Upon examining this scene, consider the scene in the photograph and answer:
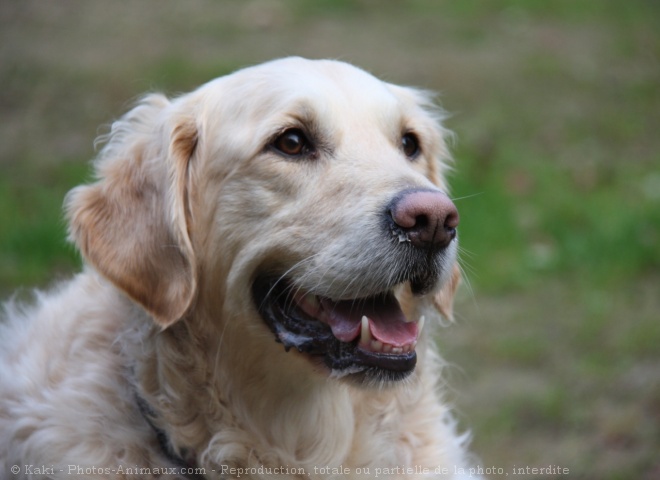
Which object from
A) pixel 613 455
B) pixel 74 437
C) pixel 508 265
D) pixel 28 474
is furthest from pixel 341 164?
pixel 508 265

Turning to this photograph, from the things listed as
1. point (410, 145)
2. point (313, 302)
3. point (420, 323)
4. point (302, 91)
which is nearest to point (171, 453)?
point (313, 302)

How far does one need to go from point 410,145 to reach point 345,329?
0.96 m

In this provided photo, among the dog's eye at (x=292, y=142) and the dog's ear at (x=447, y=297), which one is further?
the dog's ear at (x=447, y=297)

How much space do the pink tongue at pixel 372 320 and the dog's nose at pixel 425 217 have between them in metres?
0.33

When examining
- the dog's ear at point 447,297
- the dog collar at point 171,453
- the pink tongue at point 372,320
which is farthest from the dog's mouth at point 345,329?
the dog collar at point 171,453

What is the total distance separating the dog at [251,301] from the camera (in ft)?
10.7

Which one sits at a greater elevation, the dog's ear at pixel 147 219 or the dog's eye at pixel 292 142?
the dog's eye at pixel 292 142

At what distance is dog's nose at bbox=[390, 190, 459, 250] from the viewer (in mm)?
3068

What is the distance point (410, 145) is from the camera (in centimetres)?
387

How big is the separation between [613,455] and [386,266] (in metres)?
2.50

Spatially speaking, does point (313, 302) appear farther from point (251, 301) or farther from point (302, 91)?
point (302, 91)

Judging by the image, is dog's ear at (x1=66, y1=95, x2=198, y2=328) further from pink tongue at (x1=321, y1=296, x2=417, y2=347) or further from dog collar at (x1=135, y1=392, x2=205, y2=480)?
pink tongue at (x1=321, y1=296, x2=417, y2=347)

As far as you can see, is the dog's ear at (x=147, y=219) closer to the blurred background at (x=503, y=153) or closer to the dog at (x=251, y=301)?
the dog at (x=251, y=301)

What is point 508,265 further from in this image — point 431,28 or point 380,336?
point 431,28
